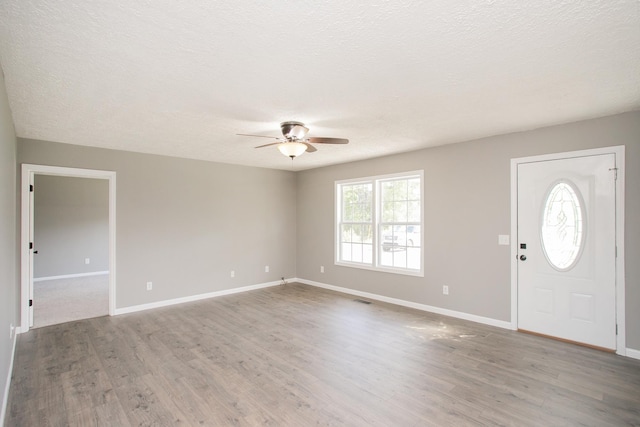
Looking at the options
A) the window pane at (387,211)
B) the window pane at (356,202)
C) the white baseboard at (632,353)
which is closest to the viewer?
the white baseboard at (632,353)

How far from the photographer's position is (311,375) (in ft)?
9.45

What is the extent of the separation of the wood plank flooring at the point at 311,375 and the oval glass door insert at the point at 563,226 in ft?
3.24

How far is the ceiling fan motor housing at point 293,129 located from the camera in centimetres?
338

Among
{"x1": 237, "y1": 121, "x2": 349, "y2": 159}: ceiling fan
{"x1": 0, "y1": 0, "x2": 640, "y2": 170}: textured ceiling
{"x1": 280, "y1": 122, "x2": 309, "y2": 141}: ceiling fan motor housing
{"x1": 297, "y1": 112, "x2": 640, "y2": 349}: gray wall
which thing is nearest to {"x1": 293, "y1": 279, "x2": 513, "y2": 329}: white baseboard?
{"x1": 297, "y1": 112, "x2": 640, "y2": 349}: gray wall

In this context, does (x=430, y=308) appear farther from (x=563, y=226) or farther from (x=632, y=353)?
(x=632, y=353)

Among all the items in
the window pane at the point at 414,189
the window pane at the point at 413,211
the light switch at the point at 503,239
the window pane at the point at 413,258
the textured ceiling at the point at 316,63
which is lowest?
the window pane at the point at 413,258

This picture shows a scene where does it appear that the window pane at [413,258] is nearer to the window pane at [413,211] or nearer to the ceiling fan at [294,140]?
the window pane at [413,211]

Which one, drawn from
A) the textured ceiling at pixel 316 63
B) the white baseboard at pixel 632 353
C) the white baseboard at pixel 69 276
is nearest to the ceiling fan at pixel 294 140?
the textured ceiling at pixel 316 63

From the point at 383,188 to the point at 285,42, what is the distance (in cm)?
400

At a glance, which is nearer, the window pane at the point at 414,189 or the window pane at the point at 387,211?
the window pane at the point at 414,189

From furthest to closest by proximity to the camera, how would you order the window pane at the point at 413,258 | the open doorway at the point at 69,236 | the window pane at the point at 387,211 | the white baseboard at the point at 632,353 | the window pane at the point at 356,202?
the open doorway at the point at 69,236, the window pane at the point at 356,202, the window pane at the point at 387,211, the window pane at the point at 413,258, the white baseboard at the point at 632,353

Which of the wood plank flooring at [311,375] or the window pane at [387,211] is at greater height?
the window pane at [387,211]

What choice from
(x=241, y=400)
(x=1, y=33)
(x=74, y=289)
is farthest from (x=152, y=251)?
(x=1, y=33)

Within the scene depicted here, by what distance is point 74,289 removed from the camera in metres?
6.36
